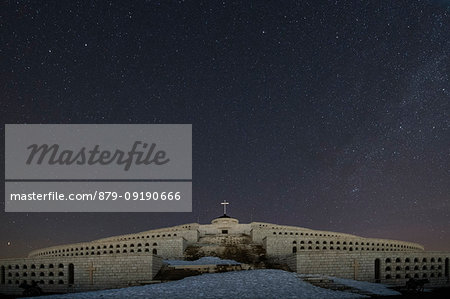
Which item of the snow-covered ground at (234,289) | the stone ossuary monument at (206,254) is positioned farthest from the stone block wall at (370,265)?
the snow-covered ground at (234,289)

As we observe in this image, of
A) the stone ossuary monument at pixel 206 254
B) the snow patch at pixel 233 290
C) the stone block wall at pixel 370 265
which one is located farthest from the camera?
the stone block wall at pixel 370 265

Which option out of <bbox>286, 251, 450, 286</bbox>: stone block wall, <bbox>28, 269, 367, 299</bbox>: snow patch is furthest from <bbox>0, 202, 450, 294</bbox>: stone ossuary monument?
<bbox>28, 269, 367, 299</bbox>: snow patch

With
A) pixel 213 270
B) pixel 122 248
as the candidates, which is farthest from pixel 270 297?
pixel 122 248

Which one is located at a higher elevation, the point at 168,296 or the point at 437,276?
the point at 168,296

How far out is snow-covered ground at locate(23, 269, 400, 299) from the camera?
1811 cm

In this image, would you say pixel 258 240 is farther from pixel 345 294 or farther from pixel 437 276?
pixel 345 294

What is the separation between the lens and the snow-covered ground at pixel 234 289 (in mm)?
18109

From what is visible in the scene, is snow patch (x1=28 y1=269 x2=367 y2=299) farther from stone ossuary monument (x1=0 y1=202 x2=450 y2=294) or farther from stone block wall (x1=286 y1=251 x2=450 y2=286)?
stone block wall (x1=286 y1=251 x2=450 y2=286)

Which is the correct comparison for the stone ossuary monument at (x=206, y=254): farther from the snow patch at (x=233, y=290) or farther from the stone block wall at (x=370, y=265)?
the snow patch at (x=233, y=290)

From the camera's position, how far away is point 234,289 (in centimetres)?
1933

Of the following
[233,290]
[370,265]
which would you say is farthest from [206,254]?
[233,290]

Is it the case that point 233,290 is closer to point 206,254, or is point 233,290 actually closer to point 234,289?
point 234,289

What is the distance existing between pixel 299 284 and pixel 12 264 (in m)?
23.5

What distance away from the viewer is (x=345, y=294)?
738 inches
